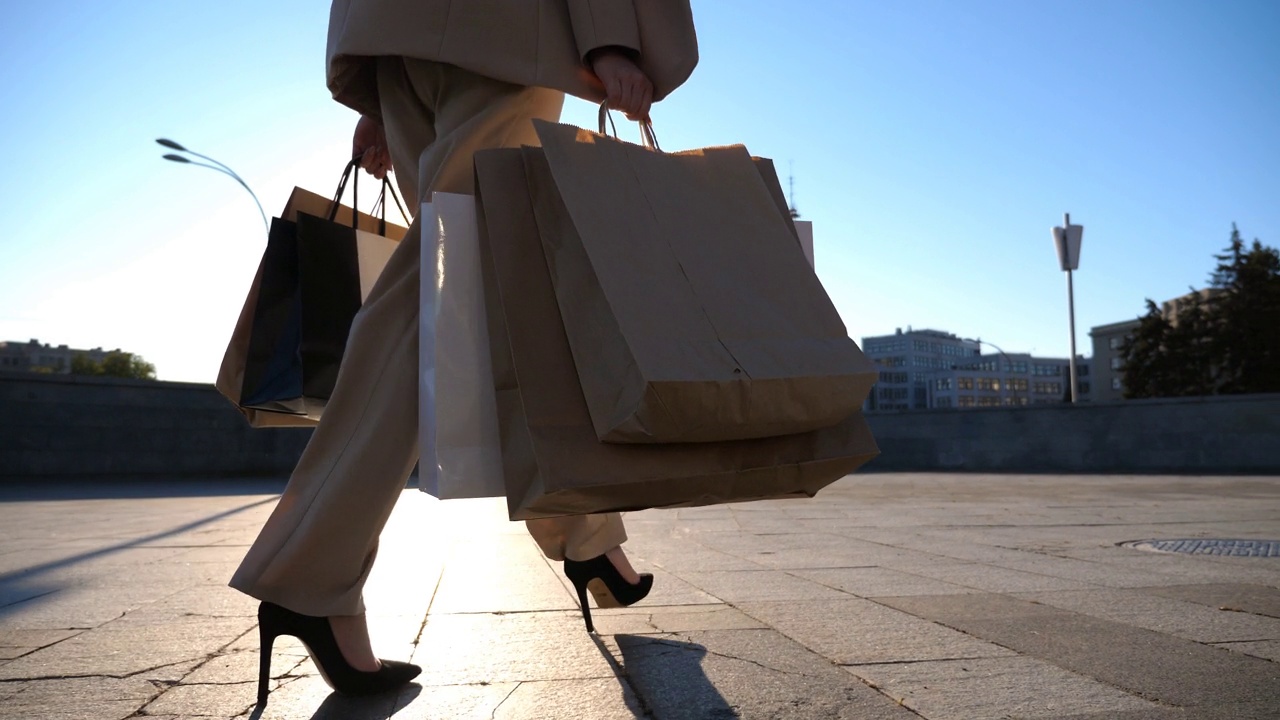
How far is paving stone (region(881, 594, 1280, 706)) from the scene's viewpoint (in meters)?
1.73

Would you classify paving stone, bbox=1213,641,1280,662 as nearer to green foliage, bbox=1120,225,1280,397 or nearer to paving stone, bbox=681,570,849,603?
paving stone, bbox=681,570,849,603

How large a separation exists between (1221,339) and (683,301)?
5934cm

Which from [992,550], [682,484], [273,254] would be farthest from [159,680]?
[992,550]

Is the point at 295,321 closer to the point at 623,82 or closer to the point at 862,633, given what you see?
the point at 623,82

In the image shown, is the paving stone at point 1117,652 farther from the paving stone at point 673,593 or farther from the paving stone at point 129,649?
the paving stone at point 129,649

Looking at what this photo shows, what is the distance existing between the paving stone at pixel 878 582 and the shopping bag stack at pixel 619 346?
148 centimetres

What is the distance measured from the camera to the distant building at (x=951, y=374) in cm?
15088

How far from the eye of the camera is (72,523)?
645 centimetres

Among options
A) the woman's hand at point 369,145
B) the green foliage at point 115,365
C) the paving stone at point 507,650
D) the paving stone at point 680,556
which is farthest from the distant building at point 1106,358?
the woman's hand at point 369,145

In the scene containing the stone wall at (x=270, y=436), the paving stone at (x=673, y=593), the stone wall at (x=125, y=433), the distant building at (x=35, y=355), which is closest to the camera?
the paving stone at (x=673, y=593)

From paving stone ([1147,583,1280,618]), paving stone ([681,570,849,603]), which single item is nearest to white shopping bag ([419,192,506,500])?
paving stone ([681,570,849,603])

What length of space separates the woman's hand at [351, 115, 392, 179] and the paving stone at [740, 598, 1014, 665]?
5.31 feet

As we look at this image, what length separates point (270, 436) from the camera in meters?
15.9

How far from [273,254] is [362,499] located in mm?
747
